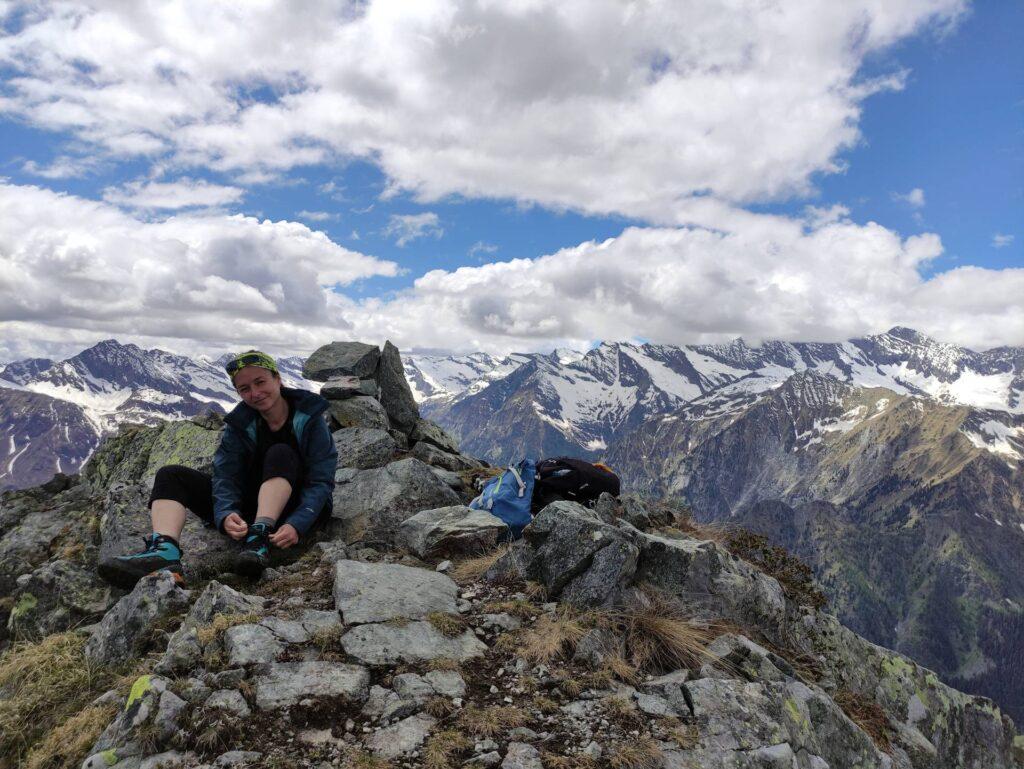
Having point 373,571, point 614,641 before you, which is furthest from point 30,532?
point 614,641

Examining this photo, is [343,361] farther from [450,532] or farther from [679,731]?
[679,731]

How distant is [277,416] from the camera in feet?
33.3

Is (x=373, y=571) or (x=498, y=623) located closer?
(x=498, y=623)

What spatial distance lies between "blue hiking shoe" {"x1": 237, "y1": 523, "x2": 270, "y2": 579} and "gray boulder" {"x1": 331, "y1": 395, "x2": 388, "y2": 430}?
11.9 metres

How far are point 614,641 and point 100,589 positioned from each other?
8005 mm

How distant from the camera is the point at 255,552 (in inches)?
342

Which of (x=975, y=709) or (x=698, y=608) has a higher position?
(x=698, y=608)

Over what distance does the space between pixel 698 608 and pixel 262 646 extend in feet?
20.3

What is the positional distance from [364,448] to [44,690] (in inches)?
435

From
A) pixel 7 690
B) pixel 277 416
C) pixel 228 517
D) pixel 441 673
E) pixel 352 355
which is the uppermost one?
pixel 352 355

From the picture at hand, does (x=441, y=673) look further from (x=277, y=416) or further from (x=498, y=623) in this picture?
(x=277, y=416)

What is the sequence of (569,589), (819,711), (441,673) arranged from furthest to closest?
1. (569,589)
2. (819,711)
3. (441,673)

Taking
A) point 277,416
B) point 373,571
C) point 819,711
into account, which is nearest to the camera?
point 819,711

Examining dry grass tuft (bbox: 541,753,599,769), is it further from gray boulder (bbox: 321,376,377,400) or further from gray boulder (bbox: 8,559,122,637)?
gray boulder (bbox: 321,376,377,400)
